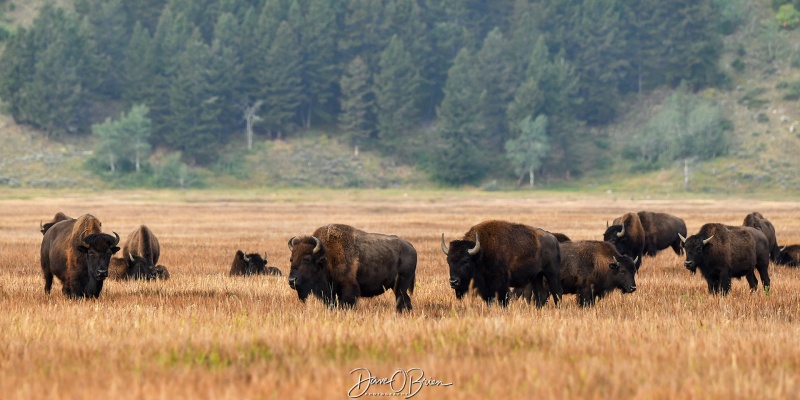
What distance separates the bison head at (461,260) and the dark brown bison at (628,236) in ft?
31.2

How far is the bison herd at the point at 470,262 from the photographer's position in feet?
43.1

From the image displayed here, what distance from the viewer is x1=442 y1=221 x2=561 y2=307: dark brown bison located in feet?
44.4

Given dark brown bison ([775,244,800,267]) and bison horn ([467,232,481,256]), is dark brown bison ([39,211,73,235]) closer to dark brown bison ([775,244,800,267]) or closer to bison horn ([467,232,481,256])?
bison horn ([467,232,481,256])

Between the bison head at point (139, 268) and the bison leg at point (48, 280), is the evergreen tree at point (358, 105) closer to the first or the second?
the bison head at point (139, 268)

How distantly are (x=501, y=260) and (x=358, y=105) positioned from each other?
101m

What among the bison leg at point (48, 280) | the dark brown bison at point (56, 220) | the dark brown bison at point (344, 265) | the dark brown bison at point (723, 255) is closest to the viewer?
the dark brown bison at point (344, 265)

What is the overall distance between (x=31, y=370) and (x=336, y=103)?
11517cm

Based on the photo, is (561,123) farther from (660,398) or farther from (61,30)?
(660,398)

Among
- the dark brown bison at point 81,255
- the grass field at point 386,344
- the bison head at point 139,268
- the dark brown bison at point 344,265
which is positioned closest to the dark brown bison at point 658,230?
the grass field at point 386,344

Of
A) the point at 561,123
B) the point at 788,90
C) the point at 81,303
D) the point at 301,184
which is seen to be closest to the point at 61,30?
the point at 301,184

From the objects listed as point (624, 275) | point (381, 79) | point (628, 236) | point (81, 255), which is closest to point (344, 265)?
point (81, 255)

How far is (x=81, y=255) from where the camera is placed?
1442 cm

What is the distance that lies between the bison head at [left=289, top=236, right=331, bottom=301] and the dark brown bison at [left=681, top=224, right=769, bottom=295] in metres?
6.42

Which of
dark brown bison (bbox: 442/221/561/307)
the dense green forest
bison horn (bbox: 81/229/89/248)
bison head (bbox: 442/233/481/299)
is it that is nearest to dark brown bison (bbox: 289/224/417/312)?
bison head (bbox: 442/233/481/299)
